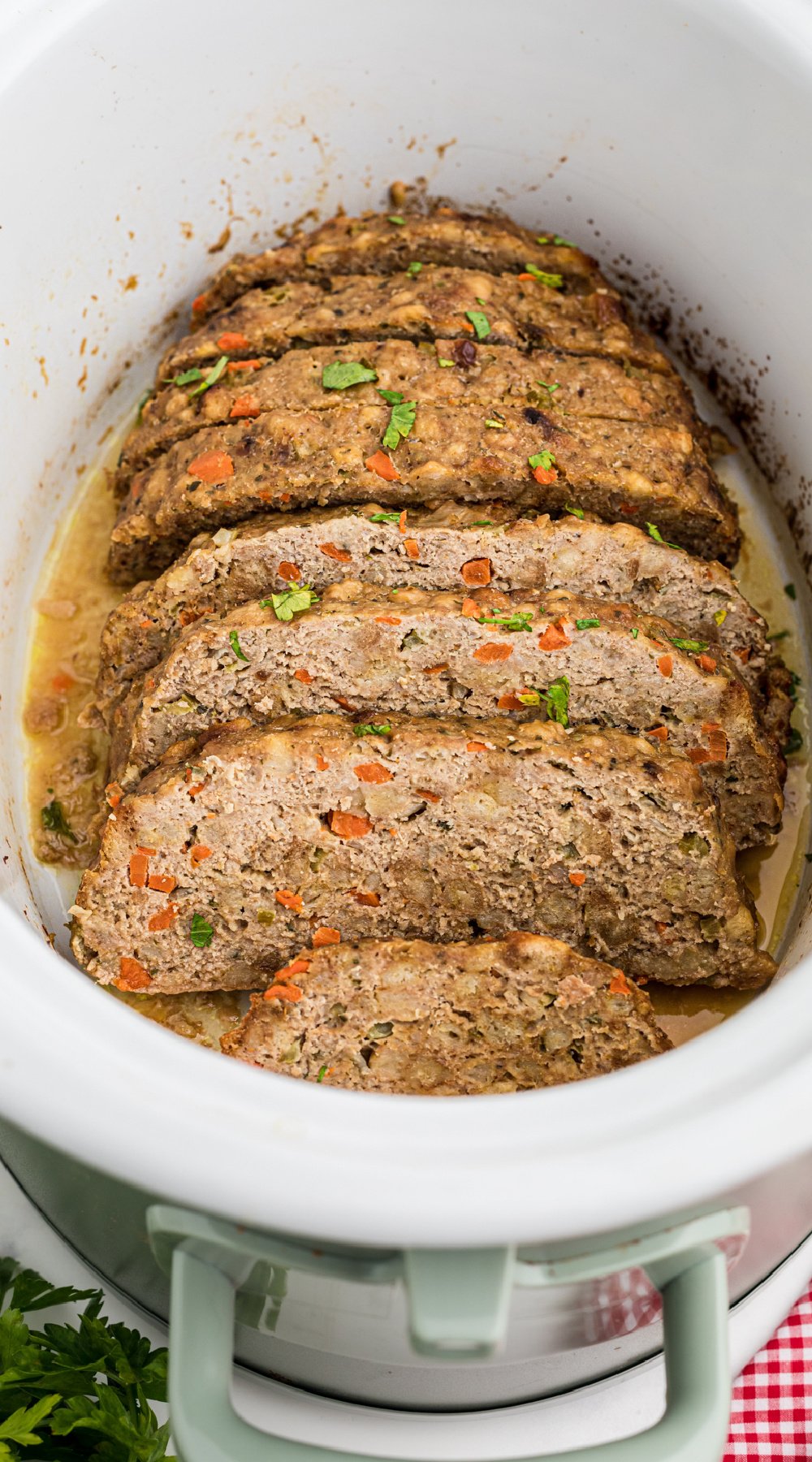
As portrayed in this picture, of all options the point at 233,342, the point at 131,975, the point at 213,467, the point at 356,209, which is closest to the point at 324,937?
the point at 131,975

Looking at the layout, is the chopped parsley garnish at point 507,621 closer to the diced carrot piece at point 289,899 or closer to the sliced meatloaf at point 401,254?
the diced carrot piece at point 289,899

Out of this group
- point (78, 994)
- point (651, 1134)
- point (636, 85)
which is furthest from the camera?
point (636, 85)

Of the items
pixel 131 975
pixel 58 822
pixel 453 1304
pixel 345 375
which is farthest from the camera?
pixel 58 822

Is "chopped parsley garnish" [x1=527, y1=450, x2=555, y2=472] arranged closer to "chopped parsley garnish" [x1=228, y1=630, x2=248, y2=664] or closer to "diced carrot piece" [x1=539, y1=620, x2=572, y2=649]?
"diced carrot piece" [x1=539, y1=620, x2=572, y2=649]

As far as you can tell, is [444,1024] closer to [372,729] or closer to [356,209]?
[372,729]

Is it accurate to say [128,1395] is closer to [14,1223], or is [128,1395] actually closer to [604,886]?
Result: [14,1223]

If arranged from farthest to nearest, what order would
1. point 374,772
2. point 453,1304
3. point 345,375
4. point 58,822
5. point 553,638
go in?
point 58,822 < point 345,375 < point 553,638 < point 374,772 < point 453,1304

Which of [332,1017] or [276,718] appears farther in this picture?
[276,718]

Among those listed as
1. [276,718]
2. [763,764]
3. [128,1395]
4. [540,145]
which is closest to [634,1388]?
[128,1395]
